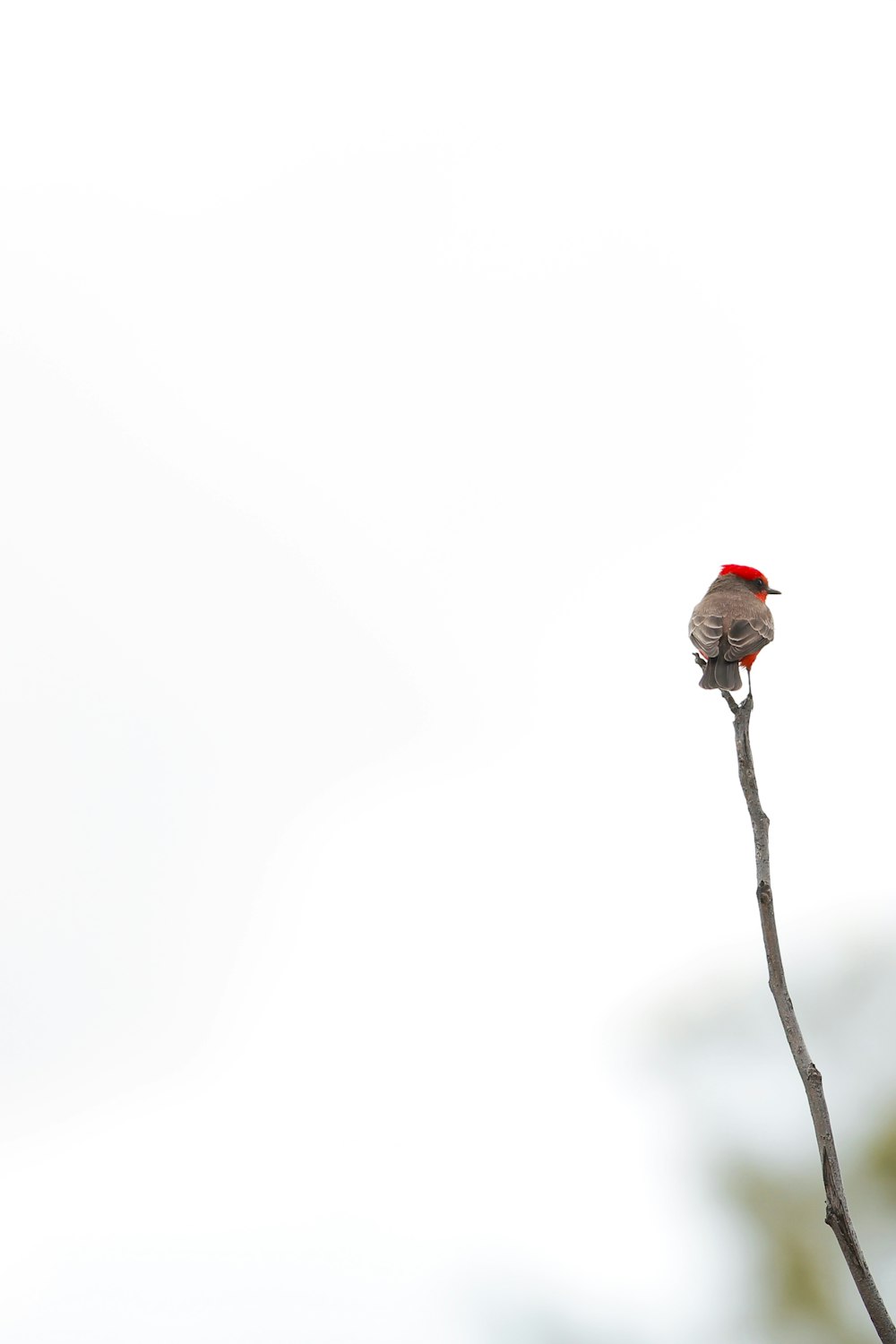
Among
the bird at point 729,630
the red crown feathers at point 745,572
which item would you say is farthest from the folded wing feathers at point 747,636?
the red crown feathers at point 745,572

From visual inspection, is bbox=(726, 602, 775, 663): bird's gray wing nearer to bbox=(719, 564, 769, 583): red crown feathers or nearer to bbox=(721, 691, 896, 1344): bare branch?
bbox=(719, 564, 769, 583): red crown feathers

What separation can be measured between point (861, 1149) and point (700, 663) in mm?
4688

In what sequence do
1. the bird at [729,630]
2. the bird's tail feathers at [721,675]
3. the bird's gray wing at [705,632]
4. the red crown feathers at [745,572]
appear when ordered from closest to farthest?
the bird's tail feathers at [721,675] < the bird at [729,630] < the bird's gray wing at [705,632] < the red crown feathers at [745,572]

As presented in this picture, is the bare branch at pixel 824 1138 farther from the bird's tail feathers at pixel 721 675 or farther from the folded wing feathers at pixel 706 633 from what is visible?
the folded wing feathers at pixel 706 633

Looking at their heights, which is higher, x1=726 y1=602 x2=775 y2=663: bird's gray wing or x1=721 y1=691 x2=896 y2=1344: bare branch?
x1=726 y1=602 x2=775 y2=663: bird's gray wing

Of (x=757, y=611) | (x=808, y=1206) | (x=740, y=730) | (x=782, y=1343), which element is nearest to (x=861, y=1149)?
(x=808, y=1206)

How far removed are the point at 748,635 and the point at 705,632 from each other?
0.16m

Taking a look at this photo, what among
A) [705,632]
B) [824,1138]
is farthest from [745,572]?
[824,1138]

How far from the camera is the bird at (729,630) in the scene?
4734 mm

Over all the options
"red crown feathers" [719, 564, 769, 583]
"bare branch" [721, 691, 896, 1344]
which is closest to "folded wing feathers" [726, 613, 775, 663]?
"red crown feathers" [719, 564, 769, 583]

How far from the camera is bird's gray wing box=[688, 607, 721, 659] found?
494cm

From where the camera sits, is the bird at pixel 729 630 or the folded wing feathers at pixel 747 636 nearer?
the bird at pixel 729 630

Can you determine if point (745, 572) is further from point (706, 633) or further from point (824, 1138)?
point (824, 1138)

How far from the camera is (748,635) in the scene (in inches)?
199
